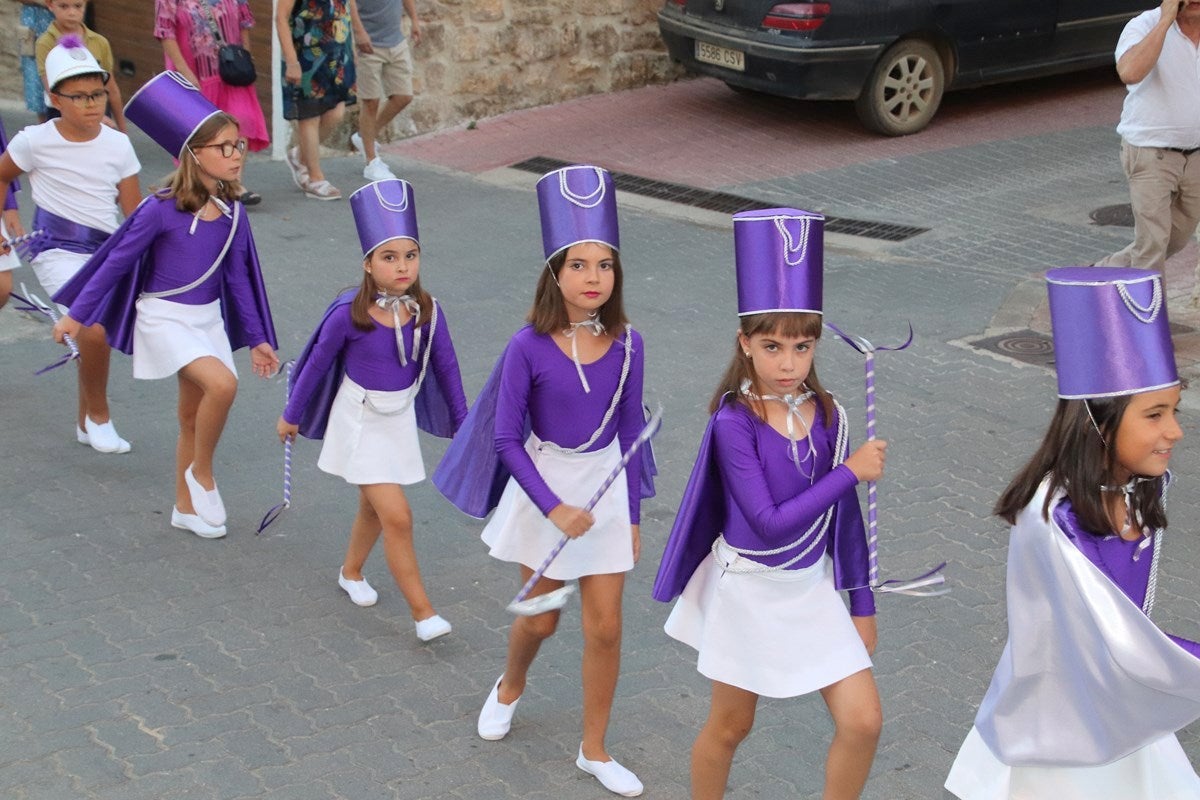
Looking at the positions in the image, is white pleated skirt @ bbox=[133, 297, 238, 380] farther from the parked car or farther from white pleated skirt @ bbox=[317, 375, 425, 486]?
the parked car

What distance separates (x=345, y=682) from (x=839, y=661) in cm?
201

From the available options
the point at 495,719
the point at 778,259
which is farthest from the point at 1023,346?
the point at 778,259

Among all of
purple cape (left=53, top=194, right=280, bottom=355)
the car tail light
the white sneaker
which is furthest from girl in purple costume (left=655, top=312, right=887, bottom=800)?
the car tail light

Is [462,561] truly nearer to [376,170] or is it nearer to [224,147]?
[224,147]

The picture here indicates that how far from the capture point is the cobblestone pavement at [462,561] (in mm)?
4816

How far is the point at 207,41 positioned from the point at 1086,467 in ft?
28.7

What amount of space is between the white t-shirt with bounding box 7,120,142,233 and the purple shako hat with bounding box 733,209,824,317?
13.6ft

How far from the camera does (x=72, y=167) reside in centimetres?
708

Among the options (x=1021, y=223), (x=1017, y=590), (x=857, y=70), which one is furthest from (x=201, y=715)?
(x=857, y=70)

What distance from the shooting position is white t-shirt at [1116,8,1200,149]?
778cm

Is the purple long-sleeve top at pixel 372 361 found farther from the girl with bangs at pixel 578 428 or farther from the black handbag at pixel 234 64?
the black handbag at pixel 234 64

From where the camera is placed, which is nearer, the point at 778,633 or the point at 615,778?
the point at 778,633

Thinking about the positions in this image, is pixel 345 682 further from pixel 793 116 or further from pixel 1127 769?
pixel 793 116

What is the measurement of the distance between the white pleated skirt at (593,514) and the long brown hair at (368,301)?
99 cm
